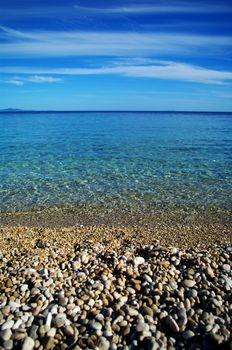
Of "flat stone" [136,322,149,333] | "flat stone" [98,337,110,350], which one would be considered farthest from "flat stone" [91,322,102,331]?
"flat stone" [136,322,149,333]

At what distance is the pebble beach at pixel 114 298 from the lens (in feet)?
15.7

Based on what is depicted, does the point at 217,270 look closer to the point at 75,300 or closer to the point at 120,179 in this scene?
the point at 75,300

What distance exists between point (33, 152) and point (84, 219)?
17767 mm

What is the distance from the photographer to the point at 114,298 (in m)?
5.74

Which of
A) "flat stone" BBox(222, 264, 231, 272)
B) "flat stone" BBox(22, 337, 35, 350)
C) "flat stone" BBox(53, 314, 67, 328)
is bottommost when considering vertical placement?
"flat stone" BBox(222, 264, 231, 272)

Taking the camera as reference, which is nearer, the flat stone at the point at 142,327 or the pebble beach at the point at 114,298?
the pebble beach at the point at 114,298

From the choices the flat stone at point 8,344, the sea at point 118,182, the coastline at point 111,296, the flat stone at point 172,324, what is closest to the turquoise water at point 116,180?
the sea at point 118,182

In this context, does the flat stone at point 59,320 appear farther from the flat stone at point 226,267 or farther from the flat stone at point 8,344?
the flat stone at point 226,267

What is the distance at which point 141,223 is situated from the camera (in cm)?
1225

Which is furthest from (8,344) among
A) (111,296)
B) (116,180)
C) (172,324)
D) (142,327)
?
(116,180)

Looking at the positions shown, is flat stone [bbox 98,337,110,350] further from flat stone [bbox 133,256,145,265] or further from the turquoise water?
the turquoise water

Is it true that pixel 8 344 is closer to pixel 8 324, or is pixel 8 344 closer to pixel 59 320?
pixel 8 324

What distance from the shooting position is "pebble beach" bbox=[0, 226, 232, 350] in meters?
4.78

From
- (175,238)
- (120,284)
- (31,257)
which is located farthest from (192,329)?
(175,238)
